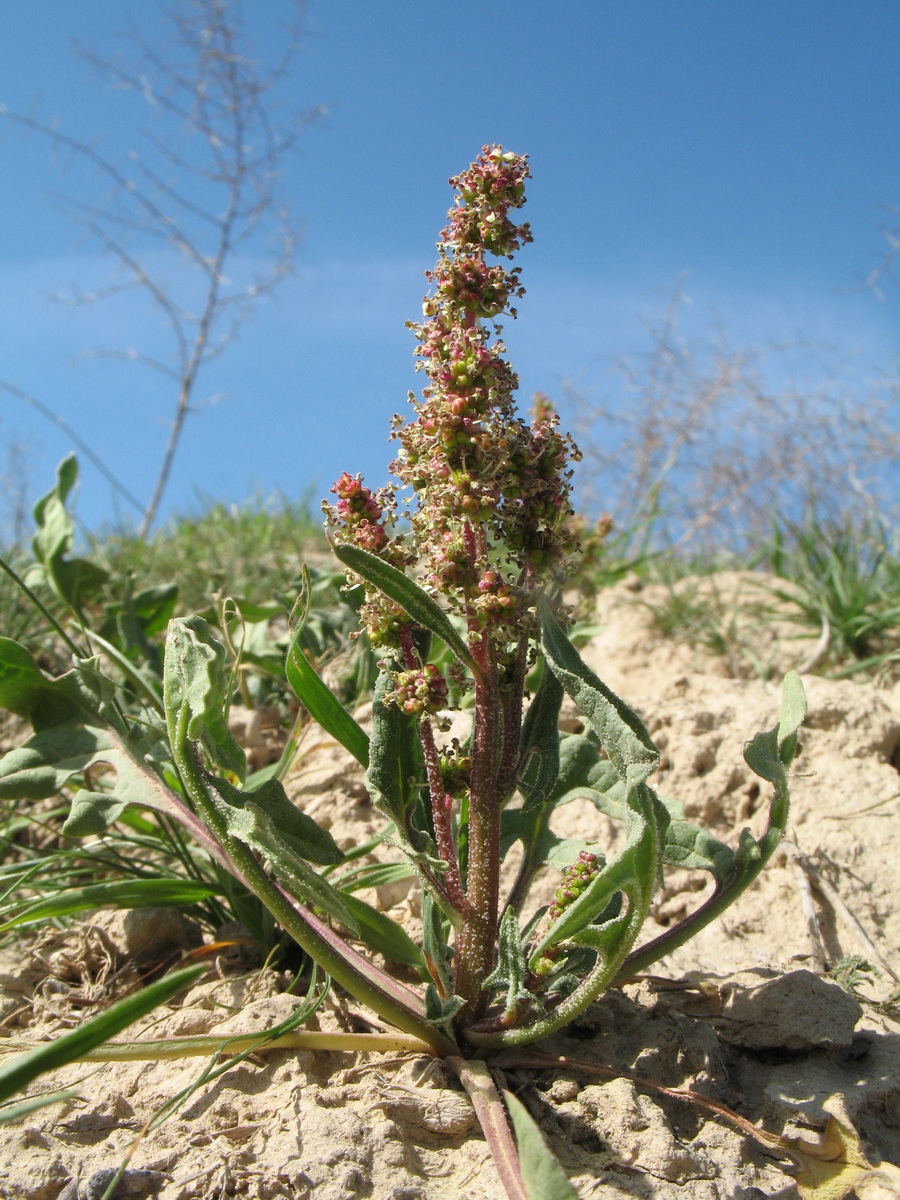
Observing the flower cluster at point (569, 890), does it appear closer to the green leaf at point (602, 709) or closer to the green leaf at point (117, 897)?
the green leaf at point (602, 709)

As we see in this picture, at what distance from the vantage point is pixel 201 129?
792cm

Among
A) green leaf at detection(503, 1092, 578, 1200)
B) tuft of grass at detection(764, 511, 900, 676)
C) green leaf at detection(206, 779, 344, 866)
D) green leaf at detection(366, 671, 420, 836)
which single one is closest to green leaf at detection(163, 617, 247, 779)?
green leaf at detection(206, 779, 344, 866)

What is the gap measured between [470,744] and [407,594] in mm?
466

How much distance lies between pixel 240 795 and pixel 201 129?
7766 mm

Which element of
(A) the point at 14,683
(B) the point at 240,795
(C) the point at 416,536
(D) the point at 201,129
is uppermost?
(D) the point at 201,129

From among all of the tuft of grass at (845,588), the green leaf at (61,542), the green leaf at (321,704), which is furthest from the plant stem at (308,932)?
the tuft of grass at (845,588)

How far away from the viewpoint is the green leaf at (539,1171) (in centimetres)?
Result: 126

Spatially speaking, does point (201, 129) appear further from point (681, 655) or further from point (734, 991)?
point (734, 991)

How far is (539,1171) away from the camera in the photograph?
4.23 ft

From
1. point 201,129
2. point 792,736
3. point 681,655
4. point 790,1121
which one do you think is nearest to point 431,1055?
point 790,1121

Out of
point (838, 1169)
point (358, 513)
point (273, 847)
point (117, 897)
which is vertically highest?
point (358, 513)

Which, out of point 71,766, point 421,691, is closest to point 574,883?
point 421,691

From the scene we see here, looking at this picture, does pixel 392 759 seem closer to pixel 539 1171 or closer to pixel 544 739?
pixel 544 739

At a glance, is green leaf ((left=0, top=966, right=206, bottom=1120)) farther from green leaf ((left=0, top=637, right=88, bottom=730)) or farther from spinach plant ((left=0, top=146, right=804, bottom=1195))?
green leaf ((left=0, top=637, right=88, bottom=730))
